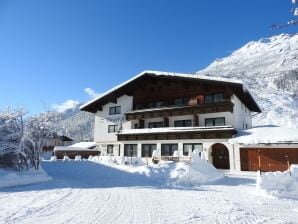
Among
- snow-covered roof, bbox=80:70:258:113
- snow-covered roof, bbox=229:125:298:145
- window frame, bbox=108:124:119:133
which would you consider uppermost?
snow-covered roof, bbox=80:70:258:113

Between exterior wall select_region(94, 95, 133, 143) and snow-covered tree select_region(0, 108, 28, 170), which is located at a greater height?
exterior wall select_region(94, 95, 133, 143)

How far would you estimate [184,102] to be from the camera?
108 ft

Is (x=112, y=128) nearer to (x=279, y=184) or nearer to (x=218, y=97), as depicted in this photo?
(x=218, y=97)

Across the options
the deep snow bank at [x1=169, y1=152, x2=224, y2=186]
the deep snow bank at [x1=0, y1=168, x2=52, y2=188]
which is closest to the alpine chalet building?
the deep snow bank at [x1=169, y1=152, x2=224, y2=186]

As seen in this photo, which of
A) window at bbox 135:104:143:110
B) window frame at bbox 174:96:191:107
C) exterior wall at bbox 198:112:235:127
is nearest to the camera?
exterior wall at bbox 198:112:235:127

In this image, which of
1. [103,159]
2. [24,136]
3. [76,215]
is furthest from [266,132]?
[76,215]

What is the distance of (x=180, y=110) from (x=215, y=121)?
13.5ft

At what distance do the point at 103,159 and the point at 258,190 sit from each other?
713 inches

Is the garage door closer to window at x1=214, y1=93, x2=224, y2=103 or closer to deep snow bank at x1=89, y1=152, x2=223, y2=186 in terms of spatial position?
window at x1=214, y1=93, x2=224, y2=103

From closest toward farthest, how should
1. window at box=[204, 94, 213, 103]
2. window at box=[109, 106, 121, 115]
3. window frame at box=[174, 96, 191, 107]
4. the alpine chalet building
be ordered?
the alpine chalet building → window at box=[204, 94, 213, 103] → window frame at box=[174, 96, 191, 107] → window at box=[109, 106, 121, 115]

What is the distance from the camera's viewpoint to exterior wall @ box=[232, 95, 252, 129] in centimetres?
2940

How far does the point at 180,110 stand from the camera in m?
31.6

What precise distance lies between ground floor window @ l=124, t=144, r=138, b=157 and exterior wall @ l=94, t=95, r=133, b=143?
240 centimetres

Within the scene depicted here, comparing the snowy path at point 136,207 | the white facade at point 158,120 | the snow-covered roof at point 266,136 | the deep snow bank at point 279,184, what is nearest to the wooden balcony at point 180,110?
the white facade at point 158,120
